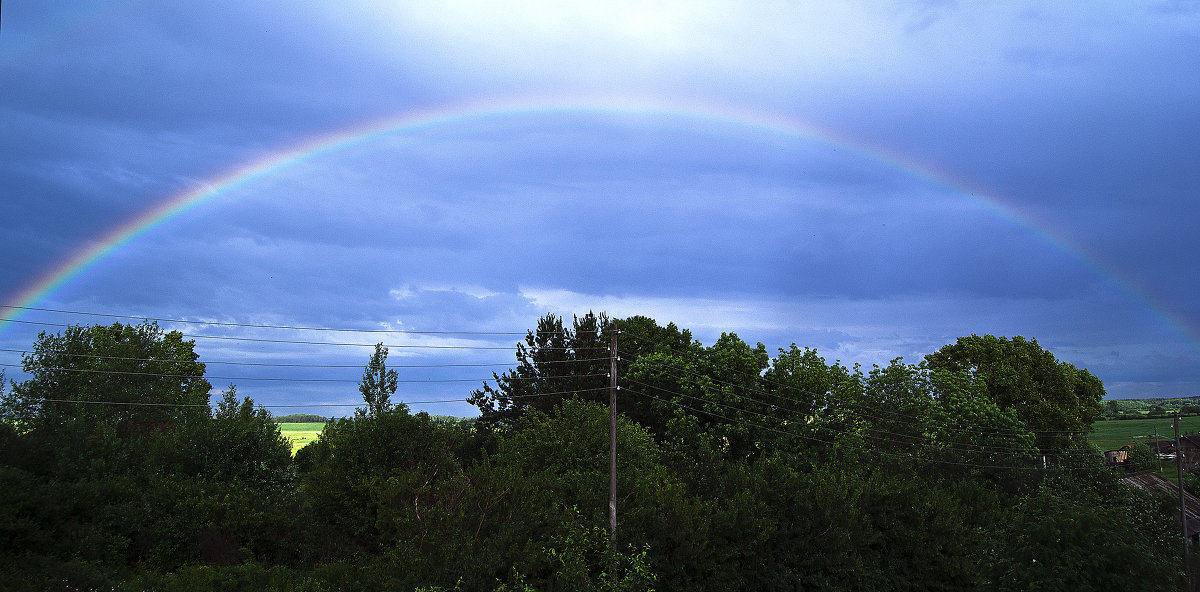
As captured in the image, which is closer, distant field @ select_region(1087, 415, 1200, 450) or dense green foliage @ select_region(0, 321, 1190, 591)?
dense green foliage @ select_region(0, 321, 1190, 591)

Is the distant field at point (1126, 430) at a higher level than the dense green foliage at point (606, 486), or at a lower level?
lower

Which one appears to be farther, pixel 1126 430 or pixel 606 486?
pixel 1126 430

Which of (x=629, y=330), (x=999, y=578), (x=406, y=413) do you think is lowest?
(x=999, y=578)

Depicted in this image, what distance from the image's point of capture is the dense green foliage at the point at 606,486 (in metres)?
23.8

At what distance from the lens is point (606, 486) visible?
86.4 ft

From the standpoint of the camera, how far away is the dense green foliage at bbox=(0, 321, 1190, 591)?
937 inches

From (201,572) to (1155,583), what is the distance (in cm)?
3681

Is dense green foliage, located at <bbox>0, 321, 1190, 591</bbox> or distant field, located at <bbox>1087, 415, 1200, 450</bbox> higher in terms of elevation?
dense green foliage, located at <bbox>0, 321, 1190, 591</bbox>

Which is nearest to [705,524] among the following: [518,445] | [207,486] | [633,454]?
[633,454]

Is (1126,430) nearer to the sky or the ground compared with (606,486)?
nearer to the ground

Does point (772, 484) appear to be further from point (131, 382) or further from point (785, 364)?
point (131, 382)

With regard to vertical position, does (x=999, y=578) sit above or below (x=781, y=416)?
below

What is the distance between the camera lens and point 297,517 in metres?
39.5

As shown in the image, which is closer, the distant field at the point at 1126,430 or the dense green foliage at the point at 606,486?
the dense green foliage at the point at 606,486
